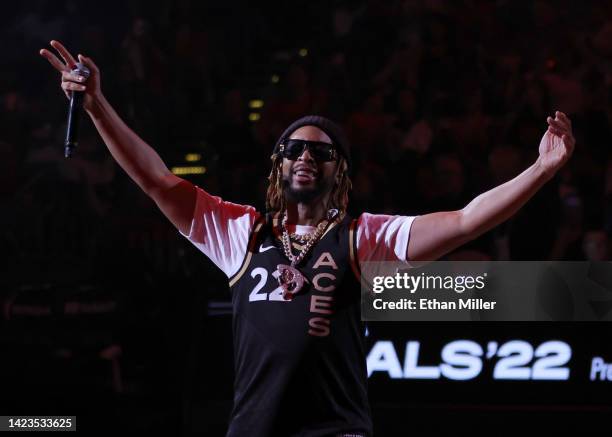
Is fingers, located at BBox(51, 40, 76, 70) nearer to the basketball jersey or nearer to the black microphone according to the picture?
the black microphone

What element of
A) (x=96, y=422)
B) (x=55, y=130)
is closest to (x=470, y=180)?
(x=96, y=422)

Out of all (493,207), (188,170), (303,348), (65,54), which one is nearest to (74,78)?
(65,54)

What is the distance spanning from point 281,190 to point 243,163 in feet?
16.4

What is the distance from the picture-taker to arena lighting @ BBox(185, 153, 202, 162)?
905cm

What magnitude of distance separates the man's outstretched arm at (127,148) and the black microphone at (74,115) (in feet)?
0.07

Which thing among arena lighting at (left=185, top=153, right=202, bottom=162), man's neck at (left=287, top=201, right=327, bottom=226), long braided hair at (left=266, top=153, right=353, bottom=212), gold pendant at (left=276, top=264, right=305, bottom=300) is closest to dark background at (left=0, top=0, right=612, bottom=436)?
arena lighting at (left=185, top=153, right=202, bottom=162)

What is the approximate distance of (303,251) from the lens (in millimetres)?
3609

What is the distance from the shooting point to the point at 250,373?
3498mm

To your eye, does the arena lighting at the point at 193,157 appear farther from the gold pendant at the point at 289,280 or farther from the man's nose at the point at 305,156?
the gold pendant at the point at 289,280

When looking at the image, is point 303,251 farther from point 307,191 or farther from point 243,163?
point 243,163

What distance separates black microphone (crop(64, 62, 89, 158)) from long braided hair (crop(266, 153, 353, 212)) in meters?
0.86

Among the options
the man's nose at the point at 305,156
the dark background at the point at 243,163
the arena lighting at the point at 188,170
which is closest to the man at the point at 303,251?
the man's nose at the point at 305,156

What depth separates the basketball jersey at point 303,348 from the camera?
3.40m

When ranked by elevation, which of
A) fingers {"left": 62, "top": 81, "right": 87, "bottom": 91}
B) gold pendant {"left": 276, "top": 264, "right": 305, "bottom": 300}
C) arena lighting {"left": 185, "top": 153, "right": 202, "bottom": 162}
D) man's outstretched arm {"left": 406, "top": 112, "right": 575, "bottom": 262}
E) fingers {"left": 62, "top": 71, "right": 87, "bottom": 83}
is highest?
arena lighting {"left": 185, "top": 153, "right": 202, "bottom": 162}
